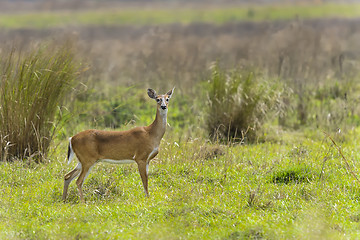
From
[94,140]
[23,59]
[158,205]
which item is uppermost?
[23,59]

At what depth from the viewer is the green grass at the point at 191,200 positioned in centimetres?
604

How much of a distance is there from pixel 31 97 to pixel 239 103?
3698 millimetres

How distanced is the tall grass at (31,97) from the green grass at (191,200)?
416 mm

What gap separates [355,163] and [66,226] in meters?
4.67

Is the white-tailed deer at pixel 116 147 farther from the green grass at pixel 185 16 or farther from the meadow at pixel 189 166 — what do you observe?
the green grass at pixel 185 16

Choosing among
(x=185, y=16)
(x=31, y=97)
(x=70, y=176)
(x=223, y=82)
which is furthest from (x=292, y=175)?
(x=185, y=16)

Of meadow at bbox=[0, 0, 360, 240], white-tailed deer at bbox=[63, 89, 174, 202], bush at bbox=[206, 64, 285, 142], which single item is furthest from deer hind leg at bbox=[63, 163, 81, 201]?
bush at bbox=[206, 64, 285, 142]

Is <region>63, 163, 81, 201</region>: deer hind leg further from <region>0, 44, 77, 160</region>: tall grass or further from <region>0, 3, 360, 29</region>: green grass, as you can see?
<region>0, 3, 360, 29</region>: green grass

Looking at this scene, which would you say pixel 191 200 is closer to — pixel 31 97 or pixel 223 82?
pixel 31 97

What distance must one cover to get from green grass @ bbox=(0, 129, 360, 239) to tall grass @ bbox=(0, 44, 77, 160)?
416 mm

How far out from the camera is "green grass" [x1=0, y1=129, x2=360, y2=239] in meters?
6.04

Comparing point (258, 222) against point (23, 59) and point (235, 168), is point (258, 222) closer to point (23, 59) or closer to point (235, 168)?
point (235, 168)

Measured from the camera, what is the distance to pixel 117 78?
692 inches

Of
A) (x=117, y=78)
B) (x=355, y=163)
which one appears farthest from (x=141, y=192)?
(x=117, y=78)
